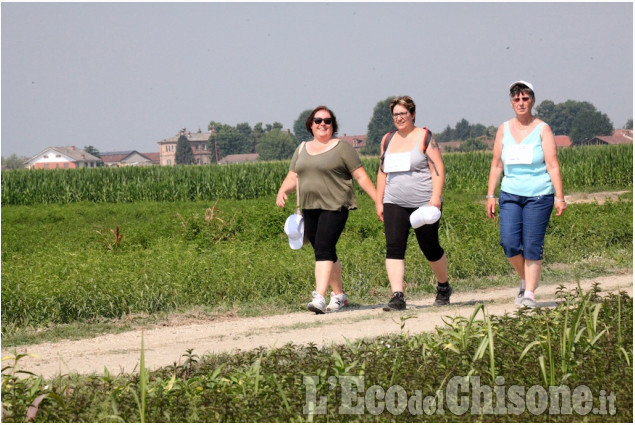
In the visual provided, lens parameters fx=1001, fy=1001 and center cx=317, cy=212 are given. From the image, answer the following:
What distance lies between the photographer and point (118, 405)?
5.42 meters

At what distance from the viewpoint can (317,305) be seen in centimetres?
934

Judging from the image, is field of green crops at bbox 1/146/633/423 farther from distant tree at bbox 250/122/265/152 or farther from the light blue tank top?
distant tree at bbox 250/122/265/152

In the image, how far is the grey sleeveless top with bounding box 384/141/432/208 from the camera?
29.7 ft

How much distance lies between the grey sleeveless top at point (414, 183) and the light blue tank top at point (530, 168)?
724mm

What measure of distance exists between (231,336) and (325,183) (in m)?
1.85

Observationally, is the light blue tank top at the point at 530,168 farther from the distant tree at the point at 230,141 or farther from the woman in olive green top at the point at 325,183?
the distant tree at the point at 230,141

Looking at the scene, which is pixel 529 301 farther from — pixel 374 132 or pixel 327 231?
pixel 374 132

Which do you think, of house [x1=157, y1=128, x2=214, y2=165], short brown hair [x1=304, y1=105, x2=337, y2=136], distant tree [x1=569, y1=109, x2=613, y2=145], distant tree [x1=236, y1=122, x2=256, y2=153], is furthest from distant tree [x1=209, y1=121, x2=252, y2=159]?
short brown hair [x1=304, y1=105, x2=337, y2=136]

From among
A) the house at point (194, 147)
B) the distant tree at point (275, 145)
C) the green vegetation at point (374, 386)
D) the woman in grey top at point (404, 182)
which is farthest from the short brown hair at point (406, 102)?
the house at point (194, 147)

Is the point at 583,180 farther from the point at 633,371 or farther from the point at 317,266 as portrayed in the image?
the point at 633,371

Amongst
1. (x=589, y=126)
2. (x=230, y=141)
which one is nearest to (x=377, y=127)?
(x=589, y=126)

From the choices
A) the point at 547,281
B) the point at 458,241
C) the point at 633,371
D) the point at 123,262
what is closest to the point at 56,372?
the point at 633,371

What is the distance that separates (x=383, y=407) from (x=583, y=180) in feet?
108

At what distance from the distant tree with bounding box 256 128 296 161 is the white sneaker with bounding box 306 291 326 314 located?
128 metres
